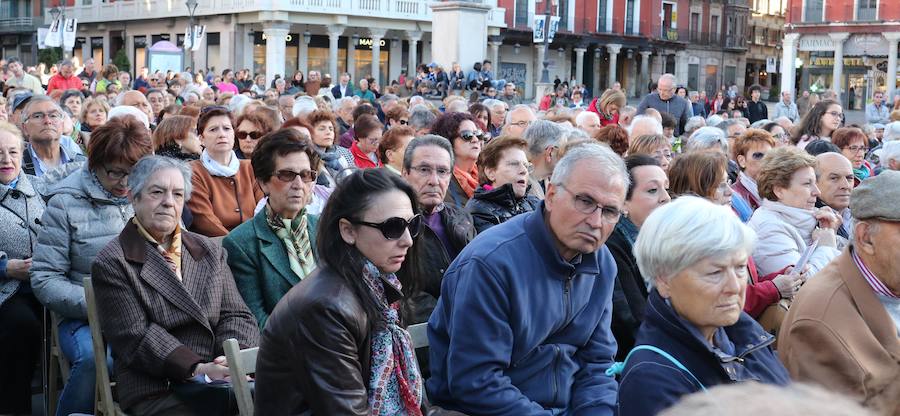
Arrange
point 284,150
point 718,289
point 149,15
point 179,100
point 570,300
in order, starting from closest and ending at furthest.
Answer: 1. point 718,289
2. point 570,300
3. point 284,150
4. point 179,100
5. point 149,15

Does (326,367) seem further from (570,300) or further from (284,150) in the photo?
(284,150)

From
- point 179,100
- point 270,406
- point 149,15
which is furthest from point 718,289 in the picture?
point 149,15

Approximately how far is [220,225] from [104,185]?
929 mm

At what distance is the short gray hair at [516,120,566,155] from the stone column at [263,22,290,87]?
3573 cm

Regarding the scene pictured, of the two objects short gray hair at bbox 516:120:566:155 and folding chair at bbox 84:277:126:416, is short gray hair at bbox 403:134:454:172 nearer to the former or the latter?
short gray hair at bbox 516:120:566:155

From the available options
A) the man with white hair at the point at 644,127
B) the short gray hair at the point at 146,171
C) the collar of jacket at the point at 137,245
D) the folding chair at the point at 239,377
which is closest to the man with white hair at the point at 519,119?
the man with white hair at the point at 644,127

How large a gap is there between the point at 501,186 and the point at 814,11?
162ft

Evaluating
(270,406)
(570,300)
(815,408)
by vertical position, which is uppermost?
(815,408)

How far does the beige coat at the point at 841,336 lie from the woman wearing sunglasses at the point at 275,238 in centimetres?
217

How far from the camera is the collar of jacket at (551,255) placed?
3643 millimetres

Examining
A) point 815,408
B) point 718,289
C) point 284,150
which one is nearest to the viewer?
point 815,408

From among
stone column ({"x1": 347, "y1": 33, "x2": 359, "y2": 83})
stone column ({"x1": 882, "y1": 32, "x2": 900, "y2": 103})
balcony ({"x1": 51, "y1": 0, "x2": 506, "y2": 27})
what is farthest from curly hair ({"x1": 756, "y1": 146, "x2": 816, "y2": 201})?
stone column ({"x1": 882, "y1": 32, "x2": 900, "y2": 103})

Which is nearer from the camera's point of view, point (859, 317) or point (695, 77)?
point (859, 317)

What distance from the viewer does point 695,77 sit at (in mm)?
62000
